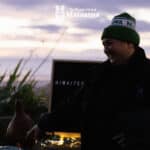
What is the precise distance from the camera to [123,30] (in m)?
3.97

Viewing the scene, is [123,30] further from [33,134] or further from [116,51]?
[33,134]

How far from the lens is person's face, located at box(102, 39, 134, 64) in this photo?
3863 millimetres

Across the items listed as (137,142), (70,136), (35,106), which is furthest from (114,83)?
(35,106)

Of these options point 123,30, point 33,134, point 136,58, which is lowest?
point 33,134

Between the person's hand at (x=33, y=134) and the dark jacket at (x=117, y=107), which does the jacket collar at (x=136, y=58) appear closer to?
the dark jacket at (x=117, y=107)

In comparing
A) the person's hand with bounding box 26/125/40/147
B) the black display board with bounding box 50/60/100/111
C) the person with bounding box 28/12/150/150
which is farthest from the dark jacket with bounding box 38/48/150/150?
the black display board with bounding box 50/60/100/111

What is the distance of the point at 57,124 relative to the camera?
4.20m

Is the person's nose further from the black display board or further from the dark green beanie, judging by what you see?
the black display board

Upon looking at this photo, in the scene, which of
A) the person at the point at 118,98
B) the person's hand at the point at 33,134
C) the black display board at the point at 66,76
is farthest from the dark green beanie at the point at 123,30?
the black display board at the point at 66,76

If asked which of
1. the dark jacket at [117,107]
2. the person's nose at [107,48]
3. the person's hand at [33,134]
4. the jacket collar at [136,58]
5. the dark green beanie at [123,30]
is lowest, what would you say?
the person's hand at [33,134]

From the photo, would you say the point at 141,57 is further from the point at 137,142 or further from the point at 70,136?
the point at 70,136

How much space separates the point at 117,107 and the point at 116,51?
10.7 inches

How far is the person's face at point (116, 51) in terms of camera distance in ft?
12.7

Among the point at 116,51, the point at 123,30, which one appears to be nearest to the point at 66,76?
the point at 123,30
